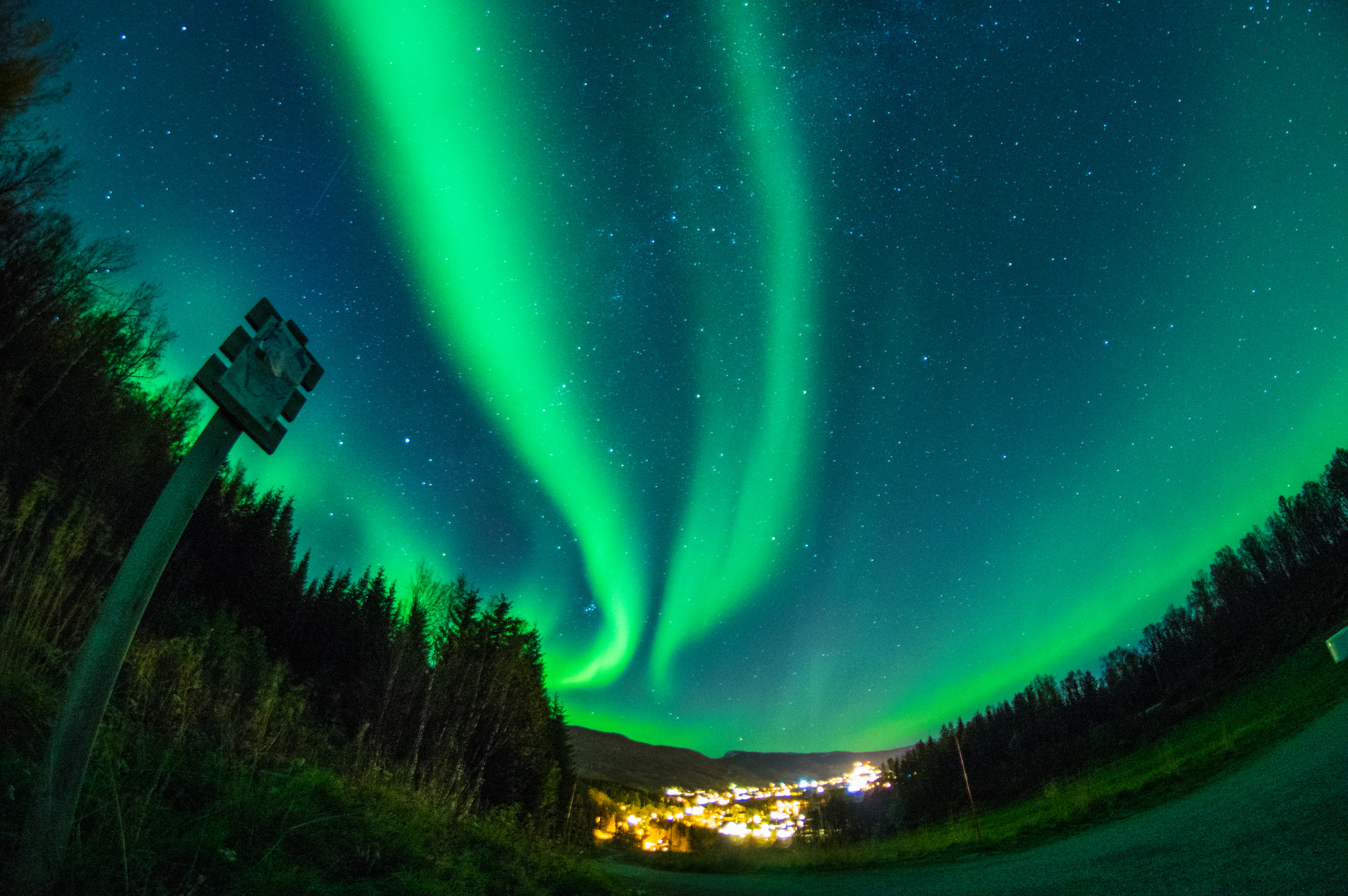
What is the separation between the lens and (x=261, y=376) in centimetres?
355

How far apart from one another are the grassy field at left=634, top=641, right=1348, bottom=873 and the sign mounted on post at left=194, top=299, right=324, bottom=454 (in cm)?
1526

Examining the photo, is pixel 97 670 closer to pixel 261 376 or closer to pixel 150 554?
pixel 150 554

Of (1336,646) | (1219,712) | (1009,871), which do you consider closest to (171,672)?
(1009,871)

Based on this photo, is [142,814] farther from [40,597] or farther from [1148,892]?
[1148,892]

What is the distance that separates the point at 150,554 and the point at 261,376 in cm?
118

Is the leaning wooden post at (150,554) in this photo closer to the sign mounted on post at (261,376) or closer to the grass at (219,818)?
the sign mounted on post at (261,376)

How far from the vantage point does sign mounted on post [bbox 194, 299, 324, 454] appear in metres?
3.36

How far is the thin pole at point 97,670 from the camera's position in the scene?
2.82 meters

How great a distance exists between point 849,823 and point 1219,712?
107 feet

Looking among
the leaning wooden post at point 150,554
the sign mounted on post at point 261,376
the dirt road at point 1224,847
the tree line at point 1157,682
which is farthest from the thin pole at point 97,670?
the tree line at point 1157,682

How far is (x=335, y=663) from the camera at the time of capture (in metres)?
33.2

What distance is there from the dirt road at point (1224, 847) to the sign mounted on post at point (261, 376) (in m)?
7.97

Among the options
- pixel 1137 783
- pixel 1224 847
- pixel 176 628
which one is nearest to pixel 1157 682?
pixel 1137 783

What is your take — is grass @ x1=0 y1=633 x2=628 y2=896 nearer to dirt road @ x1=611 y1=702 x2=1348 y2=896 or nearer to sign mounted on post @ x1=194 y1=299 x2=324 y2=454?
sign mounted on post @ x1=194 y1=299 x2=324 y2=454
